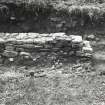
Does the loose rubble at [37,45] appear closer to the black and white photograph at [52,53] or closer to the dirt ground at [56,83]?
the black and white photograph at [52,53]

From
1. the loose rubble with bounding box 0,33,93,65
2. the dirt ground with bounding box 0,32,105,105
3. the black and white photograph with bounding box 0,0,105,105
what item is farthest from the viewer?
the loose rubble with bounding box 0,33,93,65

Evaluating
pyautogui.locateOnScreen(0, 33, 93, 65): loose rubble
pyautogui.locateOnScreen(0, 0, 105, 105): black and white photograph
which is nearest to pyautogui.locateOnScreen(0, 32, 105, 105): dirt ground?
pyautogui.locateOnScreen(0, 0, 105, 105): black and white photograph

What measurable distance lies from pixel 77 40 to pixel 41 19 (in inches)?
78.3

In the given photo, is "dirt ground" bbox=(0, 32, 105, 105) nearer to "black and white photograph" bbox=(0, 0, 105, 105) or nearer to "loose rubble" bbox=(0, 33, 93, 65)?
"black and white photograph" bbox=(0, 0, 105, 105)

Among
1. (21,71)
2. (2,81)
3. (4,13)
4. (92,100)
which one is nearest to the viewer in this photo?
(92,100)

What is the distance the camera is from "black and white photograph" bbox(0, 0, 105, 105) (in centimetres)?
393

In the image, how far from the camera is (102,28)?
651 cm

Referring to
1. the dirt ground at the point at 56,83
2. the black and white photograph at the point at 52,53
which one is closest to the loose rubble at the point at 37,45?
the black and white photograph at the point at 52,53

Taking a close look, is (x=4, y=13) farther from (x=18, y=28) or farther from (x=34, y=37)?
(x=34, y=37)

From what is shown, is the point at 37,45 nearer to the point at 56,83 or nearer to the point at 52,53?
the point at 52,53

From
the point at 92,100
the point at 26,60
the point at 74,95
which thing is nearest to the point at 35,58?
the point at 26,60

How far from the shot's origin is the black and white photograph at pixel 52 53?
3.93 metres

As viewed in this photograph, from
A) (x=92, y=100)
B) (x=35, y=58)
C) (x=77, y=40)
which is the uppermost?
(x=77, y=40)

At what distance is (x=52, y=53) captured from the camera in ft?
15.6
